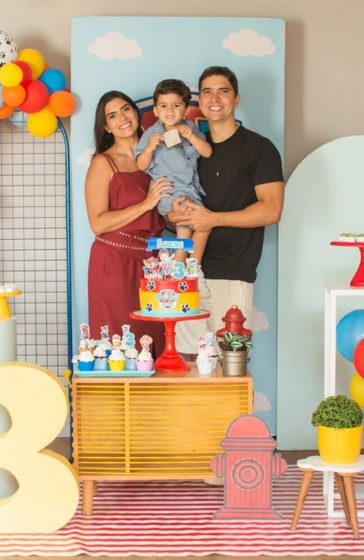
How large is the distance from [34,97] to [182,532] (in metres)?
1.96

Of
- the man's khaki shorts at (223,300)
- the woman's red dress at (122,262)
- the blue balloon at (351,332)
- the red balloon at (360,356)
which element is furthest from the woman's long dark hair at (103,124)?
the red balloon at (360,356)

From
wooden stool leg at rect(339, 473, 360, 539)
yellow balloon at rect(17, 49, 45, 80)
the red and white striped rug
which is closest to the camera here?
the red and white striped rug

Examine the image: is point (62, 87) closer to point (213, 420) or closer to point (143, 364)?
point (143, 364)

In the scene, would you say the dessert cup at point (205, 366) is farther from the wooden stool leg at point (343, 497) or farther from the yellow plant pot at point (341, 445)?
the wooden stool leg at point (343, 497)

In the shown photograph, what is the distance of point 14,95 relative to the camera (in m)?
3.36

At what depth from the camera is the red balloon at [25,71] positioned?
3.35m

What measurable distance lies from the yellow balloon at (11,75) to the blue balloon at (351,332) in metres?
1.73

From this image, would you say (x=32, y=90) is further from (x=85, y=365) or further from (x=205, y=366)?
(x=205, y=366)

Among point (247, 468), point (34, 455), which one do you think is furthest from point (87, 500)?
point (247, 468)

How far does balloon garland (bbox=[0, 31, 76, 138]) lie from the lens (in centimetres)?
335

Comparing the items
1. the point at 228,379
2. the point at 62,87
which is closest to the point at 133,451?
the point at 228,379

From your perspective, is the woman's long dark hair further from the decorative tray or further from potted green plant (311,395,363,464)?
potted green plant (311,395,363,464)

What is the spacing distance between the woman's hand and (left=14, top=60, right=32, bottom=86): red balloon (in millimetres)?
739

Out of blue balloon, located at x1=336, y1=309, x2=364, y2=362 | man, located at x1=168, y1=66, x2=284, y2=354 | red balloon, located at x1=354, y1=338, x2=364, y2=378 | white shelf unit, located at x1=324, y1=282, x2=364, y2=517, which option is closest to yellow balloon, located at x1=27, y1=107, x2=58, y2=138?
man, located at x1=168, y1=66, x2=284, y2=354
